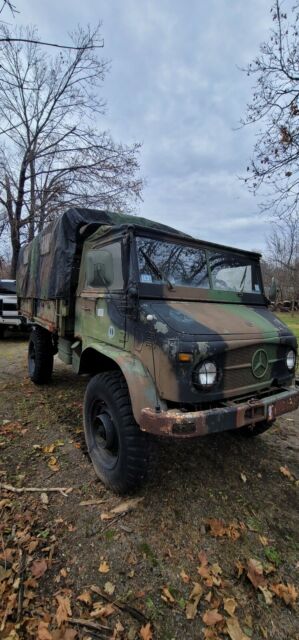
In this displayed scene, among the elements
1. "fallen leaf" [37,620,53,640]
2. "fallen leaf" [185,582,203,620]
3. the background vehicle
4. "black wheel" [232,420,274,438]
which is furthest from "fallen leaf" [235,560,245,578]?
the background vehicle

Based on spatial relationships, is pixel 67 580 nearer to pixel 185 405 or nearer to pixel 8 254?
pixel 185 405

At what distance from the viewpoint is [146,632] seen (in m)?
1.84

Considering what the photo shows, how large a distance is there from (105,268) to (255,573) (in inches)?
108

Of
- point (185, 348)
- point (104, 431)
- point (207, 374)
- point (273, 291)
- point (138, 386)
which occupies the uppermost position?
point (273, 291)

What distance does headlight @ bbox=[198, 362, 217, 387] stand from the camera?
2453mm

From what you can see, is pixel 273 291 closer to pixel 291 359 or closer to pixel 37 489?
pixel 291 359

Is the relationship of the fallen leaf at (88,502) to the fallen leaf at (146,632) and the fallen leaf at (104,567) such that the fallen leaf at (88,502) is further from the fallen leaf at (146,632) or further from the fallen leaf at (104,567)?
the fallen leaf at (146,632)

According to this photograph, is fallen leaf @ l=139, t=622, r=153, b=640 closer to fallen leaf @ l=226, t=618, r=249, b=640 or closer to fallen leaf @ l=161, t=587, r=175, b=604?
fallen leaf @ l=161, t=587, r=175, b=604

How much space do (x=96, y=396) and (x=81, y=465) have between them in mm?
758

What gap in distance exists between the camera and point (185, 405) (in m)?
2.61

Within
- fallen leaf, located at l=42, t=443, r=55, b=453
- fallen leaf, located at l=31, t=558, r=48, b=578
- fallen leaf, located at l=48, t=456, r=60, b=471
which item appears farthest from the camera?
fallen leaf, located at l=42, t=443, r=55, b=453

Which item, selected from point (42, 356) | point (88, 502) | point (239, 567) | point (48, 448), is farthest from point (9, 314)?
point (239, 567)

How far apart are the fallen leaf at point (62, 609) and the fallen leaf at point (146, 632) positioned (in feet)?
1.38

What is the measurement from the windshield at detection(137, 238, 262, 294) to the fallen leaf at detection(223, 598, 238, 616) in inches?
89.1
